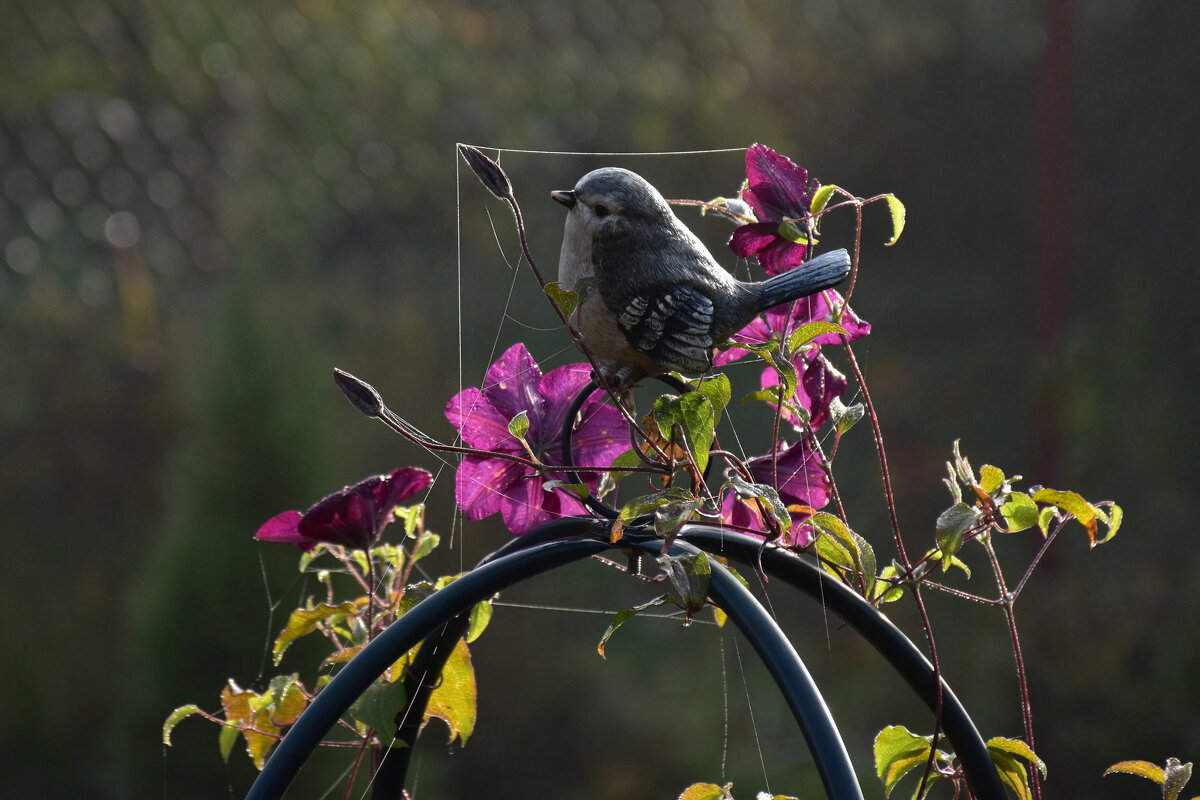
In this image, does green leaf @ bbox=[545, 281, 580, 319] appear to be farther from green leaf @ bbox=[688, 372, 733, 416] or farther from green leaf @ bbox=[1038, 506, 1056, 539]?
green leaf @ bbox=[1038, 506, 1056, 539]

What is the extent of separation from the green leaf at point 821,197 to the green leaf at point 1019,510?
16cm

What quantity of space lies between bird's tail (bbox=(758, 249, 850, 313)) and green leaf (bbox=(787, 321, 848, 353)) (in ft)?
0.05

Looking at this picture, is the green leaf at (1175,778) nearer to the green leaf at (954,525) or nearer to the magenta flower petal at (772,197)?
the green leaf at (954,525)

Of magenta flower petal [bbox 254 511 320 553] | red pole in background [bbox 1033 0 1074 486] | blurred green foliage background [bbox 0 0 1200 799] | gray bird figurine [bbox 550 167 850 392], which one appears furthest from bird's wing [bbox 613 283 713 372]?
red pole in background [bbox 1033 0 1074 486]

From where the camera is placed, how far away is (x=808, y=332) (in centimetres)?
46

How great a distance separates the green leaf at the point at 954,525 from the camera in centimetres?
45

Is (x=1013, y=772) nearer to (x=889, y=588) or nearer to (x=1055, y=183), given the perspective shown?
(x=889, y=588)

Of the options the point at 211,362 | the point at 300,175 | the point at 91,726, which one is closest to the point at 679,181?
the point at 300,175

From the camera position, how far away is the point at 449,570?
188cm

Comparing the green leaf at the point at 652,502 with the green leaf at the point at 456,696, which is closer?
the green leaf at the point at 652,502

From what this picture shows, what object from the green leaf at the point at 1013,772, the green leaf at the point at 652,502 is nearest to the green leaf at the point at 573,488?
the green leaf at the point at 652,502

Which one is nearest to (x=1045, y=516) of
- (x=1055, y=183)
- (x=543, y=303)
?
(x=543, y=303)

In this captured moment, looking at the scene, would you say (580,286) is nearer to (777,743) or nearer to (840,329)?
(840,329)

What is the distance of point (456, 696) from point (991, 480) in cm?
29
